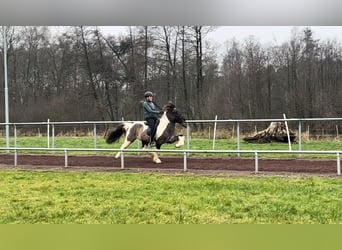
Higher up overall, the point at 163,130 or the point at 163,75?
the point at 163,75

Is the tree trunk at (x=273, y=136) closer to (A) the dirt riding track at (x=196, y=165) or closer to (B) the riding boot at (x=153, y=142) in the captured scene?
(A) the dirt riding track at (x=196, y=165)

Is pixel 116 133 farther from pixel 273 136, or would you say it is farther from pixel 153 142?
pixel 273 136

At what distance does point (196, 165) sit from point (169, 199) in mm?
3030

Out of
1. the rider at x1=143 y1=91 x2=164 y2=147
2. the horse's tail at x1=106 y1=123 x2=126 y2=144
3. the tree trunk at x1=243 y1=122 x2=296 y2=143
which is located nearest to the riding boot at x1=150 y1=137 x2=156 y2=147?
the rider at x1=143 y1=91 x2=164 y2=147

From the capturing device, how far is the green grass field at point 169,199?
358 cm

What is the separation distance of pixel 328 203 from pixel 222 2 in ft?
6.14

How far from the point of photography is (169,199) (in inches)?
170

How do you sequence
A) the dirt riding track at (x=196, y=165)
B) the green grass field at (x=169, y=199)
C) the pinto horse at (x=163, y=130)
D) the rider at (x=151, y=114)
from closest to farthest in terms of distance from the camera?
the green grass field at (x=169, y=199), the dirt riding track at (x=196, y=165), the rider at (x=151, y=114), the pinto horse at (x=163, y=130)

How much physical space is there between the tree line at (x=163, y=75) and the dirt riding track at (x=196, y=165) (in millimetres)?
8570

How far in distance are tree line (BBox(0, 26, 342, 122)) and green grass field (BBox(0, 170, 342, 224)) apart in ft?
37.8

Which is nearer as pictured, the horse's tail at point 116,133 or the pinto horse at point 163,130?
the pinto horse at point 163,130

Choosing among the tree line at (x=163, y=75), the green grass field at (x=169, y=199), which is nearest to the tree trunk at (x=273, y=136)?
the tree line at (x=163, y=75)

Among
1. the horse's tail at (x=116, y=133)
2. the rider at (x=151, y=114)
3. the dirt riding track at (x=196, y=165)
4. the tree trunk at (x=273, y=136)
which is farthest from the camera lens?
the tree trunk at (x=273, y=136)

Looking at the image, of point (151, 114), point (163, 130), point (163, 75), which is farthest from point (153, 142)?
point (163, 75)
